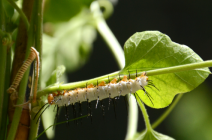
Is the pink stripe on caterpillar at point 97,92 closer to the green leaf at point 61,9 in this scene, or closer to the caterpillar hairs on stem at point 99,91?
the caterpillar hairs on stem at point 99,91

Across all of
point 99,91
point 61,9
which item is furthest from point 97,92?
point 61,9

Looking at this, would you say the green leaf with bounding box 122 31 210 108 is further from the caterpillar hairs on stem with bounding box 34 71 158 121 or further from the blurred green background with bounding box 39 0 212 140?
the blurred green background with bounding box 39 0 212 140

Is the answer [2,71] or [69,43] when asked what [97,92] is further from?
[69,43]

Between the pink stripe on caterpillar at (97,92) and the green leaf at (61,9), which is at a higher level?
the green leaf at (61,9)

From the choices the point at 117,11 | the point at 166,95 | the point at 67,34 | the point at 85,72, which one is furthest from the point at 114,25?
the point at 166,95

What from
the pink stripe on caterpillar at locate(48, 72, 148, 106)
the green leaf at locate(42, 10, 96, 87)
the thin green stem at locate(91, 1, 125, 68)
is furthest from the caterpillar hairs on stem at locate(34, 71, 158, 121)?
the green leaf at locate(42, 10, 96, 87)

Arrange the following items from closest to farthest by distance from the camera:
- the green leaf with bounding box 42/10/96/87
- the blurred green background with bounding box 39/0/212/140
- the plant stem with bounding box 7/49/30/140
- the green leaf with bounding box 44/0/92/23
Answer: the plant stem with bounding box 7/49/30/140 → the green leaf with bounding box 44/0/92/23 → the green leaf with bounding box 42/10/96/87 → the blurred green background with bounding box 39/0/212/140

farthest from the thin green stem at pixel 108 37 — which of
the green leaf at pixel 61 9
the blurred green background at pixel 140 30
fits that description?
the green leaf at pixel 61 9
